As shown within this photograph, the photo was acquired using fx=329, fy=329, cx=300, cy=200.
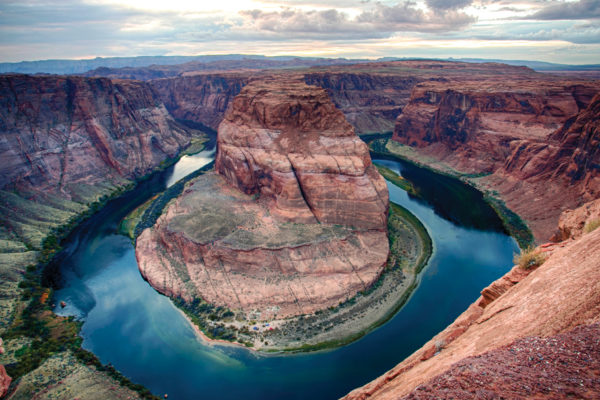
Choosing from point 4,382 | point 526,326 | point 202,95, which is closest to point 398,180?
point 526,326

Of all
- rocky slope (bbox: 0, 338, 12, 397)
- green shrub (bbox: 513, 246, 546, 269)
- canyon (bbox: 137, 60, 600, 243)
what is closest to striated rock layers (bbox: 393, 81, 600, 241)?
canyon (bbox: 137, 60, 600, 243)

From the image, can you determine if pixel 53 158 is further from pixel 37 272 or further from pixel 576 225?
pixel 576 225

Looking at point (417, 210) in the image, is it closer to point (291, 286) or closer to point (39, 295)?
point (291, 286)

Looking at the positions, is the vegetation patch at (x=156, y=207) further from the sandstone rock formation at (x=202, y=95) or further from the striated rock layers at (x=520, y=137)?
the sandstone rock formation at (x=202, y=95)

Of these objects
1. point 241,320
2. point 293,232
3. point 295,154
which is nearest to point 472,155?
point 295,154

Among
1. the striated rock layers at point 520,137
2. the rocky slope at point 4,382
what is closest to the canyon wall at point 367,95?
the striated rock layers at point 520,137

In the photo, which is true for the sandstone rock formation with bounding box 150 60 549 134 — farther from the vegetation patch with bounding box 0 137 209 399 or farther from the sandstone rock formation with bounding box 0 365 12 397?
the sandstone rock formation with bounding box 0 365 12 397
